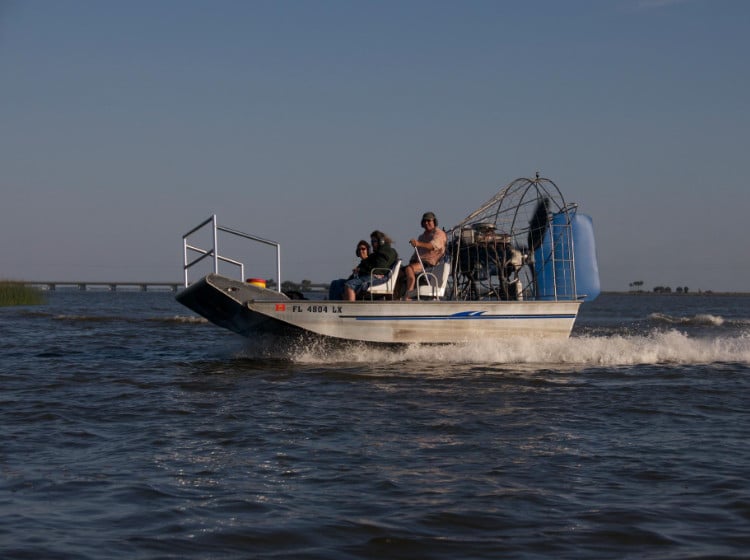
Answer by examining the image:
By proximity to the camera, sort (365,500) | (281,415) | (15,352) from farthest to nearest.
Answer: (15,352) < (281,415) < (365,500)

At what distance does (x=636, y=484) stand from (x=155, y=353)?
14.0m

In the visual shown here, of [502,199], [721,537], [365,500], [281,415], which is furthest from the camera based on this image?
[502,199]

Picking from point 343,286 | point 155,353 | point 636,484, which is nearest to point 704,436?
point 636,484

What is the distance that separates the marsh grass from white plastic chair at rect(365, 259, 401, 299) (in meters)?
37.2

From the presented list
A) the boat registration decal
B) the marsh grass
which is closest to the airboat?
the boat registration decal

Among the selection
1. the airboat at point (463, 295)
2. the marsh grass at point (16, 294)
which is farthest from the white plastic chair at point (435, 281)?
the marsh grass at point (16, 294)

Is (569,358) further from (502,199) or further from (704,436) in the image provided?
(704,436)

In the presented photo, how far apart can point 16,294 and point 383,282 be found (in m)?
38.2

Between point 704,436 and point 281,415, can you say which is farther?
point 281,415

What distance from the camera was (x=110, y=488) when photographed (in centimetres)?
620

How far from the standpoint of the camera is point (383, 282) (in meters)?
14.9

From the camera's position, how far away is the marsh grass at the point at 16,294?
154 feet

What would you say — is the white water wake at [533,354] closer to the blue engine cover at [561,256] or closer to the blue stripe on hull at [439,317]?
the blue stripe on hull at [439,317]

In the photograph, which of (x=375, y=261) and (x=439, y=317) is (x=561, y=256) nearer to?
(x=439, y=317)
